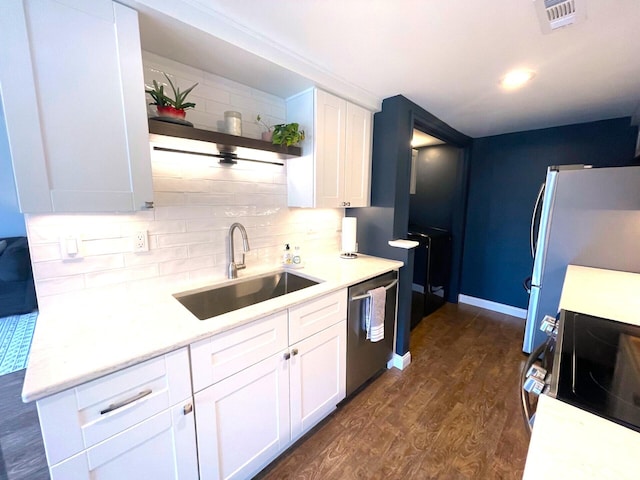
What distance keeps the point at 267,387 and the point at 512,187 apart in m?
3.53

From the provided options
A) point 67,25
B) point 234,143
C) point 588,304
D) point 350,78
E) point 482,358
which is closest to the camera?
point 67,25

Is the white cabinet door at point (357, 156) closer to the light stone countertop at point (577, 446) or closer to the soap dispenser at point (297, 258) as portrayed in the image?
the soap dispenser at point (297, 258)

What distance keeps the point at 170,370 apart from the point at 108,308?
1.84 ft

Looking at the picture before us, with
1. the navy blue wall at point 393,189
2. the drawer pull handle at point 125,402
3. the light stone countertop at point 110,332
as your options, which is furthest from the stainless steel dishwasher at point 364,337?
the drawer pull handle at point 125,402

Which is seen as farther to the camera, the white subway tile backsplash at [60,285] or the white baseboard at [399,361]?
the white baseboard at [399,361]

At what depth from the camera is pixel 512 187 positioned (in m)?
3.24

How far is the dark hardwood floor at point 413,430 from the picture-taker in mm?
1414

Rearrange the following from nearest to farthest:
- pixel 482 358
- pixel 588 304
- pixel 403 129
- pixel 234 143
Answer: pixel 588 304 < pixel 234 143 < pixel 403 129 < pixel 482 358

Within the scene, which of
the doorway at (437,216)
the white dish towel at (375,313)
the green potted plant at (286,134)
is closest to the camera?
the green potted plant at (286,134)

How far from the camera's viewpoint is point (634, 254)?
6.06 feet

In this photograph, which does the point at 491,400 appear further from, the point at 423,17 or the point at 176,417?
the point at 423,17

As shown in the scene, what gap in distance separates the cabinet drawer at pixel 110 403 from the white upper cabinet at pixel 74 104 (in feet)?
2.10

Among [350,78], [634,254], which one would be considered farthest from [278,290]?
[634,254]

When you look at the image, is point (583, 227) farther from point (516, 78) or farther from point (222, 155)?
point (222, 155)
